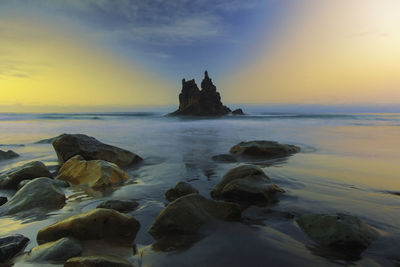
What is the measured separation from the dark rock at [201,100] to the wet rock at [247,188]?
62.6 metres

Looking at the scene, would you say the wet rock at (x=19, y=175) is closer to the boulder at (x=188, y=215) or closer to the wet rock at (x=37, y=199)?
the wet rock at (x=37, y=199)

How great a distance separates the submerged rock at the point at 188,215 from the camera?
265 centimetres

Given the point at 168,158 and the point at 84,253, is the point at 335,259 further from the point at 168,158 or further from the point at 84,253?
the point at 168,158

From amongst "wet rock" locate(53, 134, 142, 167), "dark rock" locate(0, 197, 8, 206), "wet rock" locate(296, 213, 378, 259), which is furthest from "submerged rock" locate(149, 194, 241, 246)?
"wet rock" locate(53, 134, 142, 167)

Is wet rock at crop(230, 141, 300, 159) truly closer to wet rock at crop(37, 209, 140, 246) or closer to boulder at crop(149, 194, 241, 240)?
boulder at crop(149, 194, 241, 240)

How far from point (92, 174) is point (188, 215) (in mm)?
2853

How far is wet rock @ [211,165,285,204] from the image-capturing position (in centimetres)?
364

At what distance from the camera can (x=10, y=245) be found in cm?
223

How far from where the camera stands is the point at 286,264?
207 cm

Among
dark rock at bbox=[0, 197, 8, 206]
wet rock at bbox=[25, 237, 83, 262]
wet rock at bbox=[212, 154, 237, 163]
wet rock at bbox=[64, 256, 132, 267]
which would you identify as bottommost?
wet rock at bbox=[212, 154, 237, 163]

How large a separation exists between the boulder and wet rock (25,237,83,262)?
2.50 ft

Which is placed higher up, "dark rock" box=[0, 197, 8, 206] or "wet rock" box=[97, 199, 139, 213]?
"wet rock" box=[97, 199, 139, 213]

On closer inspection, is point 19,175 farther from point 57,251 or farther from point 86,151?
point 57,251

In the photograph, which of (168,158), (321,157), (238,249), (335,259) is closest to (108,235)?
(238,249)
